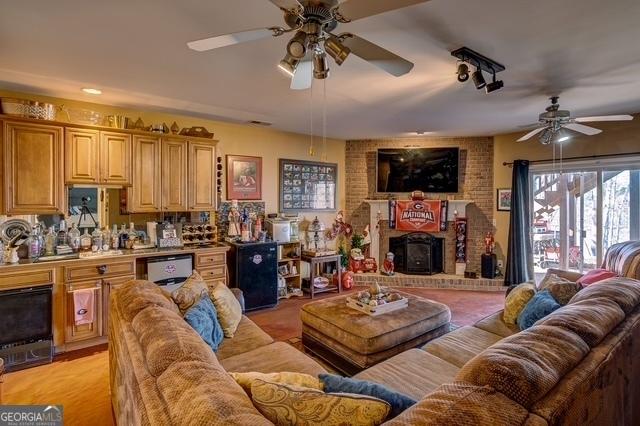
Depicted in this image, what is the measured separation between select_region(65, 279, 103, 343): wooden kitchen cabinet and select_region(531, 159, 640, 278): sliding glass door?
5.94 metres

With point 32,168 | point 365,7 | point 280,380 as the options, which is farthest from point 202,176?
point 280,380

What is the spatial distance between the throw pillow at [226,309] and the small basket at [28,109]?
2.38 m

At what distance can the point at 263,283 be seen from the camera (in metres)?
4.47

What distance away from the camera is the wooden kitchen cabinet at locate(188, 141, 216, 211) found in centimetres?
414

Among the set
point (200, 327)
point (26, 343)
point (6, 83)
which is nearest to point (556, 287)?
point (200, 327)

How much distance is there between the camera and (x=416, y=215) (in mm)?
5887

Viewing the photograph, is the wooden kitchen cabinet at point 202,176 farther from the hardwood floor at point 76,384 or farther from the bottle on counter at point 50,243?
the hardwood floor at point 76,384

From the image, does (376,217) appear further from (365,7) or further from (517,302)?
(365,7)

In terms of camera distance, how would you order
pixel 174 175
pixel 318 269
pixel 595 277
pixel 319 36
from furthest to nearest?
pixel 318 269, pixel 174 175, pixel 595 277, pixel 319 36

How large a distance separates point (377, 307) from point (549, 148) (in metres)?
4.06

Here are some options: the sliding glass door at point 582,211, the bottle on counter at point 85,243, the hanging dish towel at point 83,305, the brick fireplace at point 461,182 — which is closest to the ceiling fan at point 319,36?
the hanging dish towel at point 83,305

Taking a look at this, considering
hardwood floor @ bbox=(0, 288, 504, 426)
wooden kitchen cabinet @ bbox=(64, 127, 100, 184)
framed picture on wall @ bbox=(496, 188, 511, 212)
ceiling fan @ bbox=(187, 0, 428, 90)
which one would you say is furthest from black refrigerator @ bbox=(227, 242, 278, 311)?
framed picture on wall @ bbox=(496, 188, 511, 212)

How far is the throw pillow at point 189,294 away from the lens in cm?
238
